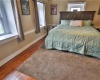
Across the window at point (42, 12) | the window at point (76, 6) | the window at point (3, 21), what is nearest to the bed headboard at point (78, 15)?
the window at point (76, 6)

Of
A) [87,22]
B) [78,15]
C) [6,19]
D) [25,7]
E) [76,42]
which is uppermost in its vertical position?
[25,7]

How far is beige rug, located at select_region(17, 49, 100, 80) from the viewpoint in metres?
A: 1.50

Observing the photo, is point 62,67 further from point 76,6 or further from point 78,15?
point 76,6

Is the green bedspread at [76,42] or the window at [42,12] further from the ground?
the window at [42,12]

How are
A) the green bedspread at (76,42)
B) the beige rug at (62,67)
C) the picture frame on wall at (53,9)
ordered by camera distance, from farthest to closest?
1. the picture frame on wall at (53,9)
2. the green bedspread at (76,42)
3. the beige rug at (62,67)

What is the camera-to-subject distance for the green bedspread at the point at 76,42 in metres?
2.04

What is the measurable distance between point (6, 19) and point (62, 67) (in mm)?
2066

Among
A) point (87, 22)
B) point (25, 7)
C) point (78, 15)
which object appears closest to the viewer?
point (25, 7)

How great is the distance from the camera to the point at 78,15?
12.9 ft

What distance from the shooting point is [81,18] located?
3.96 metres

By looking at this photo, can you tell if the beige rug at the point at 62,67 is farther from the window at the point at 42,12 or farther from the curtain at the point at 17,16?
the window at the point at 42,12

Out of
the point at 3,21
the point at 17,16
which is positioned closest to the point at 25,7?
the point at 17,16

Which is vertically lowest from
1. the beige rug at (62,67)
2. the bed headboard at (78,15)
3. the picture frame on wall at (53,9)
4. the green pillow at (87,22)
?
the beige rug at (62,67)

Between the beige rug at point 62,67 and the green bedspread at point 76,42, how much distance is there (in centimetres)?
22
